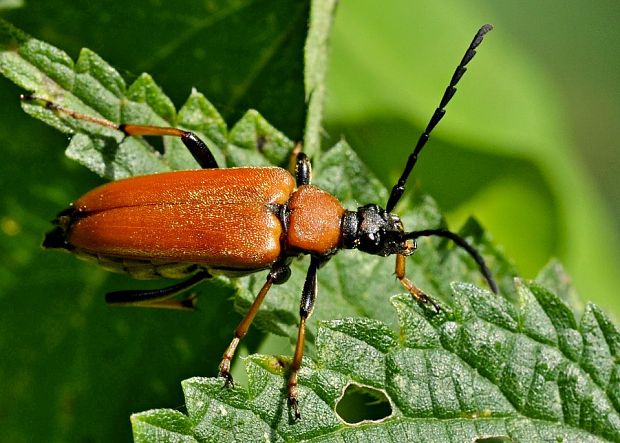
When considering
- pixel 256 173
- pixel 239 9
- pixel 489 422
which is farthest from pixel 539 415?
pixel 239 9

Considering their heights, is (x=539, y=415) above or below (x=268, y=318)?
below

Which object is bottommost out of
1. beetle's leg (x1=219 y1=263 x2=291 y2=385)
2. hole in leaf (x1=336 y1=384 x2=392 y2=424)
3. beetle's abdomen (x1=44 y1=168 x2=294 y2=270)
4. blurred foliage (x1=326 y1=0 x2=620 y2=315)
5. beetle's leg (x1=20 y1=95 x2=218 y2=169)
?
hole in leaf (x1=336 y1=384 x2=392 y2=424)

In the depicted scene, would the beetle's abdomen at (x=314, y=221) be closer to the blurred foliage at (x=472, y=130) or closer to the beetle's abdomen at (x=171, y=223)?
the beetle's abdomen at (x=171, y=223)

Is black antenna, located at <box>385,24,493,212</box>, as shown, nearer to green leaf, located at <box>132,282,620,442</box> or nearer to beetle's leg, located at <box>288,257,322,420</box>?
beetle's leg, located at <box>288,257,322,420</box>

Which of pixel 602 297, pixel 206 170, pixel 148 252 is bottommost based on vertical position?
pixel 148 252

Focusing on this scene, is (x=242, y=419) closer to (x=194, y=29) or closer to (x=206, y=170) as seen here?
(x=206, y=170)

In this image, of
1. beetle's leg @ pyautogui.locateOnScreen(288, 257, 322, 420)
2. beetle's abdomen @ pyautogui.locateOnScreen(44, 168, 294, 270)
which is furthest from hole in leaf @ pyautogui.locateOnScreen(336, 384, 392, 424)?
beetle's abdomen @ pyautogui.locateOnScreen(44, 168, 294, 270)

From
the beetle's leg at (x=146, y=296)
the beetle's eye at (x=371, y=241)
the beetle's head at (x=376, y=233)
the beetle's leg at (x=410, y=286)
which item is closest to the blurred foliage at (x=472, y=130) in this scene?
the beetle's head at (x=376, y=233)
